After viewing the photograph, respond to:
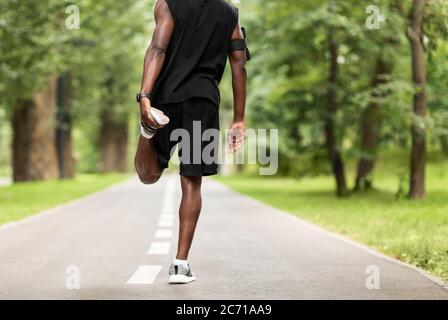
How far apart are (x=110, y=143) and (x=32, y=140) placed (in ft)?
58.3

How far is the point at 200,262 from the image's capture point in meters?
7.55

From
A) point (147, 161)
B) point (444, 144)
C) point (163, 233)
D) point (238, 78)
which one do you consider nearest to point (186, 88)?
point (238, 78)

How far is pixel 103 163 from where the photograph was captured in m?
48.9

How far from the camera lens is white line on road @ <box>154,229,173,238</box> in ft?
33.4

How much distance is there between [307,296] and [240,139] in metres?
1.23

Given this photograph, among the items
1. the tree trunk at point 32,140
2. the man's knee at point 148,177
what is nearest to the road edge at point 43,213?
the man's knee at point 148,177

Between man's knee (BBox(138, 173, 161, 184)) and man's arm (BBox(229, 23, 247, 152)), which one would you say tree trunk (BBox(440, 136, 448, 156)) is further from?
man's knee (BBox(138, 173, 161, 184))

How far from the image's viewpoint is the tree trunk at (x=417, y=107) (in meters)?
16.6

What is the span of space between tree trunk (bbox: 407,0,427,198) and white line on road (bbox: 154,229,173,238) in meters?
7.11

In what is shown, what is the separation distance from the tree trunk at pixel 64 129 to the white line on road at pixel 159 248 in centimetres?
2492

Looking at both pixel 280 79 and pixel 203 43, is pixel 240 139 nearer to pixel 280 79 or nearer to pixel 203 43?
pixel 203 43

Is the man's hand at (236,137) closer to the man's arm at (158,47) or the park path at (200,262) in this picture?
the man's arm at (158,47)

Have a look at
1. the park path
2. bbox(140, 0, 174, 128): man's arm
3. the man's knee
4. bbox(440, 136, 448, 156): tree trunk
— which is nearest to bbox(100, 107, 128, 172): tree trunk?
bbox(440, 136, 448, 156): tree trunk

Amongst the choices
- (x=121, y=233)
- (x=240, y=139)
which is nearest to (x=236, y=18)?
(x=240, y=139)
